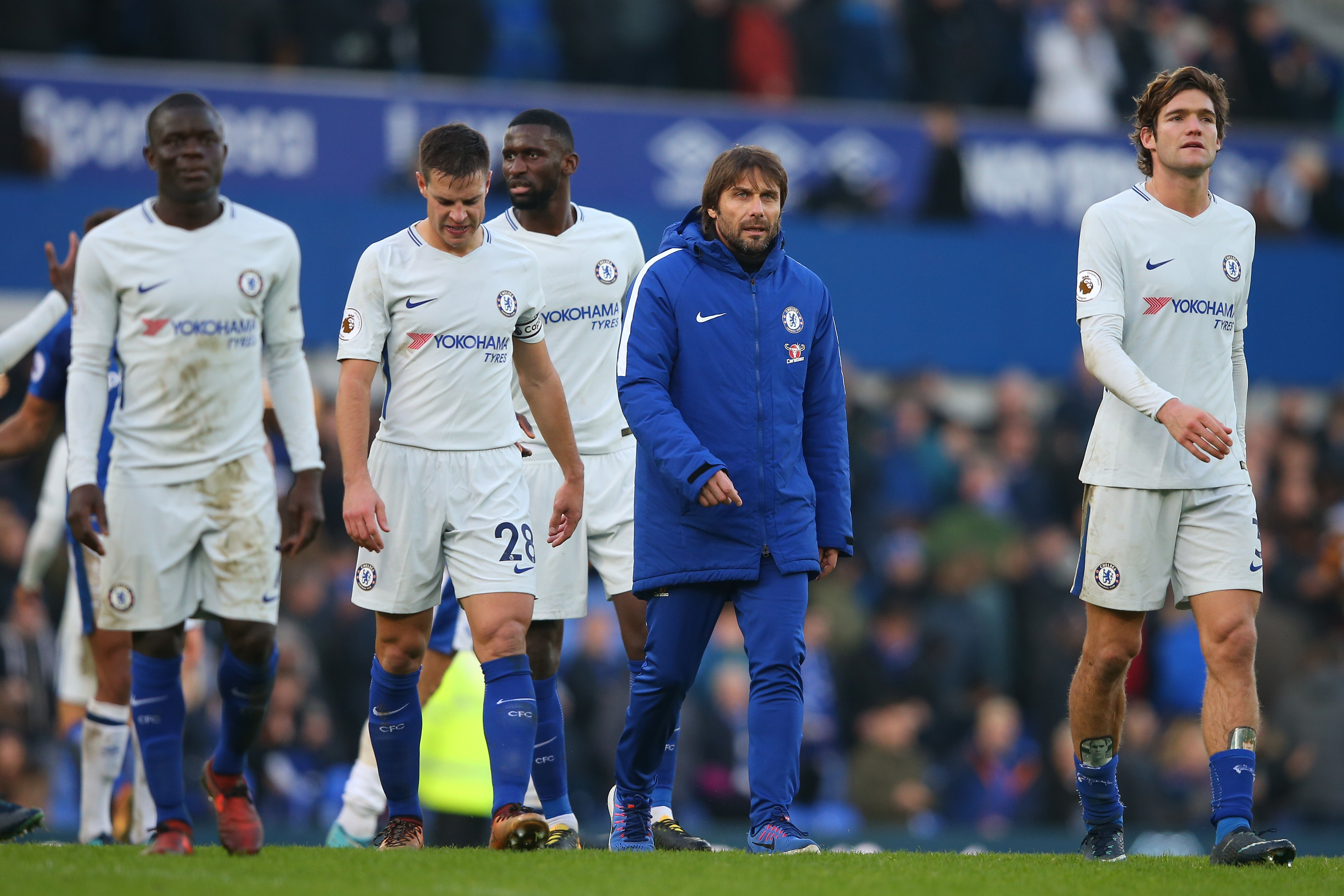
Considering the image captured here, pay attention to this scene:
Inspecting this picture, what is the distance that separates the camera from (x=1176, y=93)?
7102mm

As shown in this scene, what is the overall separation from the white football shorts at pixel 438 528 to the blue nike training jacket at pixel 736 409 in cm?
51

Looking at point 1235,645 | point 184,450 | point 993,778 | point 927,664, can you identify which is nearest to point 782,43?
point 927,664

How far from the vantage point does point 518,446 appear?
7109mm

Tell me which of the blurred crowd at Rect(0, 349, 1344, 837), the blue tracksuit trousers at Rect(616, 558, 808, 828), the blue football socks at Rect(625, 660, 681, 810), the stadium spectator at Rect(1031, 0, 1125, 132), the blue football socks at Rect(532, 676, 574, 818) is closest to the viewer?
the blue tracksuit trousers at Rect(616, 558, 808, 828)

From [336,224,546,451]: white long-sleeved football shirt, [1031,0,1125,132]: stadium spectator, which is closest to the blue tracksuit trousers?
[336,224,546,451]: white long-sleeved football shirt

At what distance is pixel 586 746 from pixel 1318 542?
23.2ft

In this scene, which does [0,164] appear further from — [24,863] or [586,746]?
[24,863]

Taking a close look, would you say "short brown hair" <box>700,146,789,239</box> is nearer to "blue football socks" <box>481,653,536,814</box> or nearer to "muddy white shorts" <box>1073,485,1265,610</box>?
"muddy white shorts" <box>1073,485,1265,610</box>

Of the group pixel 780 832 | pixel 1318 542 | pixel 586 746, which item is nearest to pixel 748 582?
pixel 780 832

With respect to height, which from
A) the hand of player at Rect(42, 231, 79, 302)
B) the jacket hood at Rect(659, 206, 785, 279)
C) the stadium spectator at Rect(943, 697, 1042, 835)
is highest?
the jacket hood at Rect(659, 206, 785, 279)

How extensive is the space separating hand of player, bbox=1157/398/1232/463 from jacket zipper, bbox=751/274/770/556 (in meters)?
1.50

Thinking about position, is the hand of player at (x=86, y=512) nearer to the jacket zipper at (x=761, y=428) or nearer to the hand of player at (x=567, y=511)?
the hand of player at (x=567, y=511)

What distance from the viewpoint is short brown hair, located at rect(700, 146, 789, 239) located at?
6.88 metres

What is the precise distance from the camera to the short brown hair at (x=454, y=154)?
6715 millimetres
